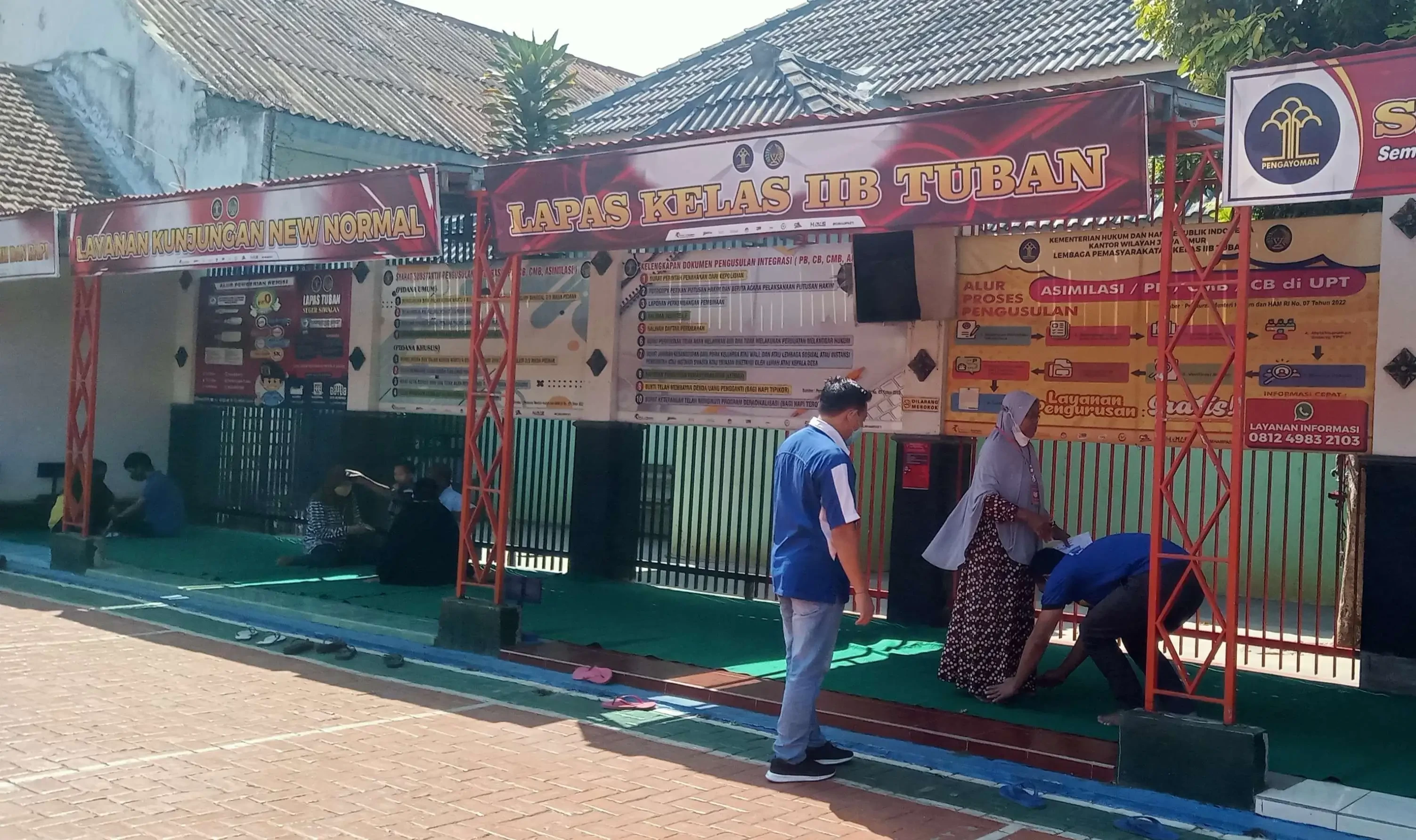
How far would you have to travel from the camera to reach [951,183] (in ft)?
21.9

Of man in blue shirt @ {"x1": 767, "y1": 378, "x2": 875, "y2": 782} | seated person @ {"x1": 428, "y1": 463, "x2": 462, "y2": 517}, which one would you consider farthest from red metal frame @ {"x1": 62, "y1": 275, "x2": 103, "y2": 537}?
man in blue shirt @ {"x1": 767, "y1": 378, "x2": 875, "y2": 782}

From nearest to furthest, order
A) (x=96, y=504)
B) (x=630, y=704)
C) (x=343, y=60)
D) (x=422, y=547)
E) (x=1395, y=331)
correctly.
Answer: (x=630, y=704) < (x=1395, y=331) < (x=422, y=547) < (x=96, y=504) < (x=343, y=60)

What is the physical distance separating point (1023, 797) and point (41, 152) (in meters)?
17.1

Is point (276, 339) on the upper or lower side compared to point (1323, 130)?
lower

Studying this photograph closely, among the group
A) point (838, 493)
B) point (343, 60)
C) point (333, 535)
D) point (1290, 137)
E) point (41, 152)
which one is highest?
point (343, 60)

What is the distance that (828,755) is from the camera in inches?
244

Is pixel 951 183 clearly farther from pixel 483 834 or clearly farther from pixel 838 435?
pixel 483 834

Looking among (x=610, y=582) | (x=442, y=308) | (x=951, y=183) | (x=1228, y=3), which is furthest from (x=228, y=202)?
(x=1228, y=3)

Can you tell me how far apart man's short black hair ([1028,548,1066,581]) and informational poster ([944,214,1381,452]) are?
1.30 meters

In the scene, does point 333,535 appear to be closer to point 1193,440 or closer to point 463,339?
point 463,339

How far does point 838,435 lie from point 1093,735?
2152 millimetres

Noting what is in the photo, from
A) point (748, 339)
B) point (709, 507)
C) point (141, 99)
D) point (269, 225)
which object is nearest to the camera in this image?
point (269, 225)

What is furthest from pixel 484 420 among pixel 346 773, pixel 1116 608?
pixel 1116 608

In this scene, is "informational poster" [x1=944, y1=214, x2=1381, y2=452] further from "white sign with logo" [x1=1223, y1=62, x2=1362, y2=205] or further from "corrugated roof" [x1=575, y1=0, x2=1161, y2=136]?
"corrugated roof" [x1=575, y1=0, x2=1161, y2=136]
